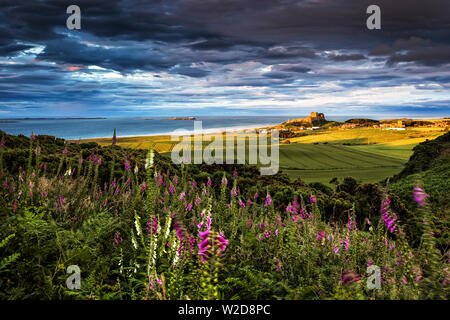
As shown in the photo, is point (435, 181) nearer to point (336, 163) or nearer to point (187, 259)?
point (187, 259)

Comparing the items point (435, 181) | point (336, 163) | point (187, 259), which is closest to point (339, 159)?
point (336, 163)

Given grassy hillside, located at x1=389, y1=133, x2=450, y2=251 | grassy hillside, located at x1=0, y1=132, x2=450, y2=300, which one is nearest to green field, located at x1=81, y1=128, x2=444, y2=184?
grassy hillside, located at x1=389, y1=133, x2=450, y2=251

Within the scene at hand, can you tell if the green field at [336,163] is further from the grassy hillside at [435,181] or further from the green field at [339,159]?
the grassy hillside at [435,181]

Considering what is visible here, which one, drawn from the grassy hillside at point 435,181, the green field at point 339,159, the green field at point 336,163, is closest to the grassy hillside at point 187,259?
the grassy hillside at point 435,181

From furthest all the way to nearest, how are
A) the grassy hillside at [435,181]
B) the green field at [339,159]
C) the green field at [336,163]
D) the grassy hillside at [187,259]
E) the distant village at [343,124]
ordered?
1. the distant village at [343,124]
2. the green field at [336,163]
3. the green field at [339,159]
4. the grassy hillside at [435,181]
5. the grassy hillside at [187,259]

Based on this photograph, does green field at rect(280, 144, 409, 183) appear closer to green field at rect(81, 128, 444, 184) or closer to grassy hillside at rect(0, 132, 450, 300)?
green field at rect(81, 128, 444, 184)

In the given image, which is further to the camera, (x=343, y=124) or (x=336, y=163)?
(x=343, y=124)

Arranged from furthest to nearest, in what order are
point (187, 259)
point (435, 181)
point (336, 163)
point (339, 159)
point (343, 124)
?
point (343, 124)
point (339, 159)
point (336, 163)
point (435, 181)
point (187, 259)

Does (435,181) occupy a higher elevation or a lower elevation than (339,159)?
higher

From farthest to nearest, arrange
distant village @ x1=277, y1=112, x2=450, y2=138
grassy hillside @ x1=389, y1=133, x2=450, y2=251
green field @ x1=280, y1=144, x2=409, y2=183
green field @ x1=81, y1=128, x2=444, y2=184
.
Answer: distant village @ x1=277, y1=112, x2=450, y2=138 → green field @ x1=280, y1=144, x2=409, y2=183 → green field @ x1=81, y1=128, x2=444, y2=184 → grassy hillside @ x1=389, y1=133, x2=450, y2=251

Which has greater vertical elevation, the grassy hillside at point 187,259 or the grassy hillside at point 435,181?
the grassy hillside at point 187,259

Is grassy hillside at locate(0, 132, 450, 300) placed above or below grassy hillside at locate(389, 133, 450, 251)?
above
